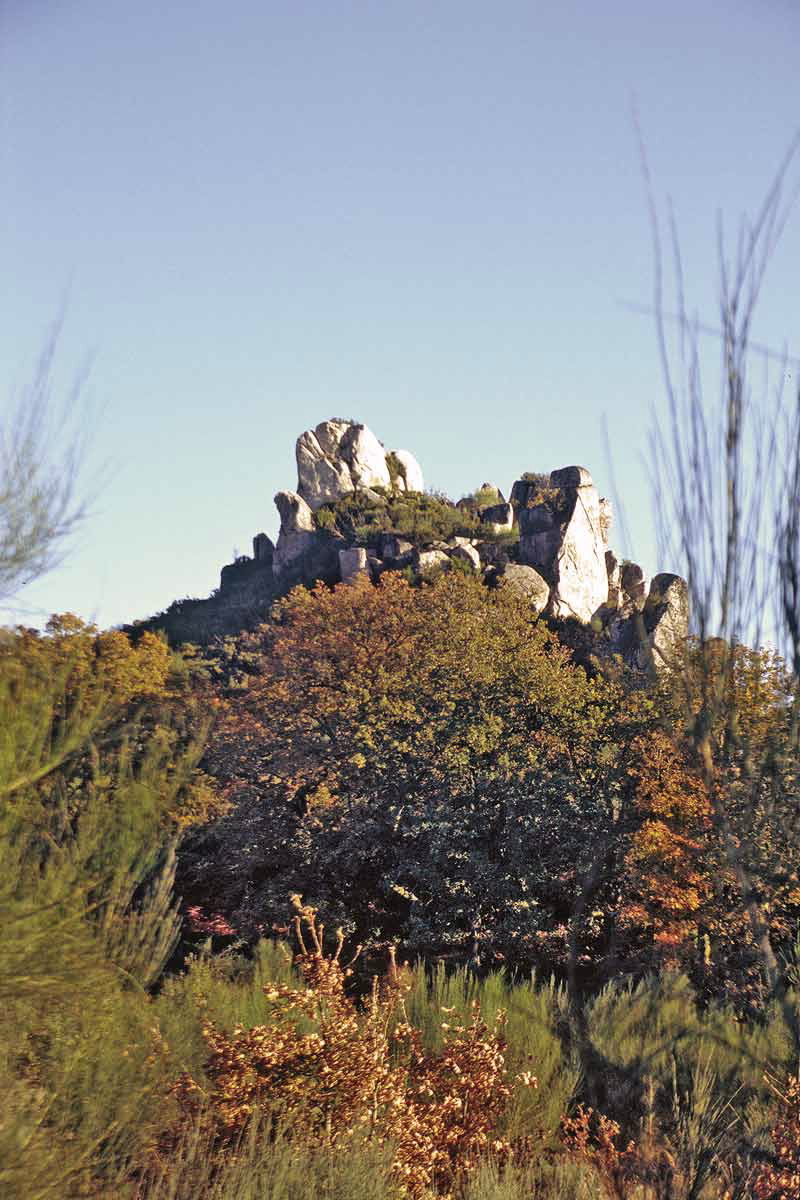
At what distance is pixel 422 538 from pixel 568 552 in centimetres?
679

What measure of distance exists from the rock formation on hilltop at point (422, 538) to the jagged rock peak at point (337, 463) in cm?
7

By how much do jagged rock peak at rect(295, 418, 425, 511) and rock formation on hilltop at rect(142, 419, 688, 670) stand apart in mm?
69

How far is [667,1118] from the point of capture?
9.16 metres

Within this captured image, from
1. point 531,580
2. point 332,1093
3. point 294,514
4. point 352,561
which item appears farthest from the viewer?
point 294,514

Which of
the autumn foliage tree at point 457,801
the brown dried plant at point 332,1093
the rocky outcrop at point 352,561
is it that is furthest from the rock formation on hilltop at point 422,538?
the brown dried plant at point 332,1093

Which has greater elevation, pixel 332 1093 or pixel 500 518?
pixel 500 518

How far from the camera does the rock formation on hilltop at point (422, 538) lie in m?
42.7

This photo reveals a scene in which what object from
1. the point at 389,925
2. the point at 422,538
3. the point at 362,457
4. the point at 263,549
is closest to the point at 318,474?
the point at 362,457

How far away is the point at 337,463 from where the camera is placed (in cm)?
5981

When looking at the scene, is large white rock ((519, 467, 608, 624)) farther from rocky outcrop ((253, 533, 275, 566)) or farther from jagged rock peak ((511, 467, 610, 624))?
rocky outcrop ((253, 533, 275, 566))

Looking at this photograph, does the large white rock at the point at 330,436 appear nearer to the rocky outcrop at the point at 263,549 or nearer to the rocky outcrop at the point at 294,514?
the rocky outcrop at the point at 294,514

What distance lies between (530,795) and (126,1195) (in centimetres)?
1430

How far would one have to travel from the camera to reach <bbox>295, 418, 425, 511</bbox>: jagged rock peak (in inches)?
2313

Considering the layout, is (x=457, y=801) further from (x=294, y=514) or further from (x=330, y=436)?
(x=330, y=436)
